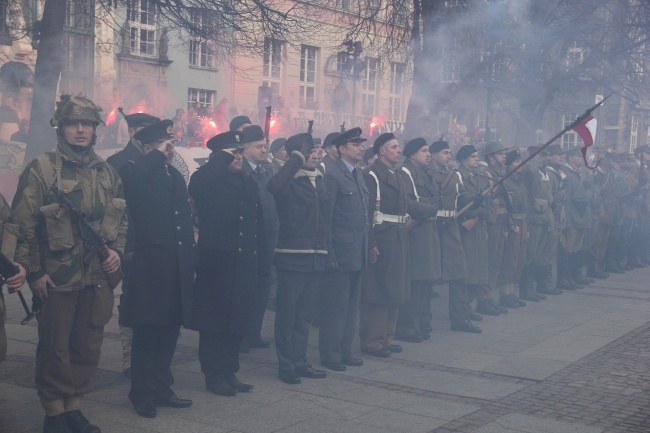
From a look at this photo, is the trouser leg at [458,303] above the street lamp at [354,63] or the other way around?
the other way around

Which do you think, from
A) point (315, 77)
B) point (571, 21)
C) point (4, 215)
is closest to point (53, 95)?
point (4, 215)

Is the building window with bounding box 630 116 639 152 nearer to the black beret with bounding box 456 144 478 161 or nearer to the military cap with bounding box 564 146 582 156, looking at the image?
the military cap with bounding box 564 146 582 156

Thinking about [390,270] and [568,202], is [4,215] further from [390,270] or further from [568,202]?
[568,202]

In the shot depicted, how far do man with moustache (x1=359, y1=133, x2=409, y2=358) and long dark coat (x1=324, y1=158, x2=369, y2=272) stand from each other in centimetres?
40

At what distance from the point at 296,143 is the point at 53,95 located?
7.17 metres

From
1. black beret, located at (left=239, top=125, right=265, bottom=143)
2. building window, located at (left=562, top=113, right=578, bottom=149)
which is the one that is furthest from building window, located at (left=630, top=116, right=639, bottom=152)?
black beret, located at (left=239, top=125, right=265, bottom=143)

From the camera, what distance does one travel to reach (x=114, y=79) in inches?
923

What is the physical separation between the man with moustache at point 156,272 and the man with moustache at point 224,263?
0.30 meters

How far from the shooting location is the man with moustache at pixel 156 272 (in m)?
5.95

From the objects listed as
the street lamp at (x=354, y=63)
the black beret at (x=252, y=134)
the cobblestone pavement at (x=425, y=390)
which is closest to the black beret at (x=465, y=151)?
the cobblestone pavement at (x=425, y=390)

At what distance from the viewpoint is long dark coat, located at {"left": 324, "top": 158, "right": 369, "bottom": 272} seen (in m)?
7.55

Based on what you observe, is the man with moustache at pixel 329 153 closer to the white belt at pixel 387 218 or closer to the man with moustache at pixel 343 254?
the white belt at pixel 387 218

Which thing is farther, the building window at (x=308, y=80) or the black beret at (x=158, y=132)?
the building window at (x=308, y=80)

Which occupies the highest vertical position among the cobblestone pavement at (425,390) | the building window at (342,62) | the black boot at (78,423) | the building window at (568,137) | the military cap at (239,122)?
the building window at (342,62)
